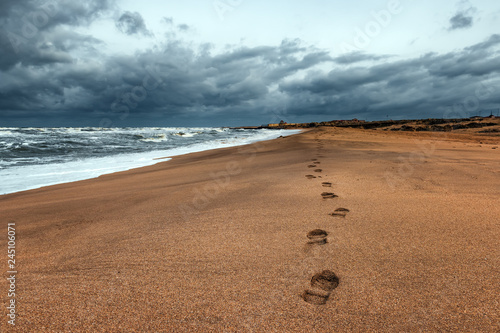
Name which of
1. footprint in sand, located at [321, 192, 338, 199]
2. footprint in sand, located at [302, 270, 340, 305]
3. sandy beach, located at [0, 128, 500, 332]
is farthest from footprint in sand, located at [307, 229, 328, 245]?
footprint in sand, located at [321, 192, 338, 199]

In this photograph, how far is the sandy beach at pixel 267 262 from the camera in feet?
4.52

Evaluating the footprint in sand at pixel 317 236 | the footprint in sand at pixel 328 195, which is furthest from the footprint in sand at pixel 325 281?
the footprint in sand at pixel 328 195

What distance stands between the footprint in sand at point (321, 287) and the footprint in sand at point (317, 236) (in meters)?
0.44

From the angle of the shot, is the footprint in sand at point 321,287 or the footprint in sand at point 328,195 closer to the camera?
the footprint in sand at point 321,287

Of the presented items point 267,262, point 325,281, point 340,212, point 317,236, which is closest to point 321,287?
point 325,281

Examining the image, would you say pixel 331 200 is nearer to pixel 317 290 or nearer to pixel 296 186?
pixel 296 186

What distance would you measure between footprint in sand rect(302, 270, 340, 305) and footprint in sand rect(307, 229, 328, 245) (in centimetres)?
44

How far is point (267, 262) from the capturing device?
1.88m

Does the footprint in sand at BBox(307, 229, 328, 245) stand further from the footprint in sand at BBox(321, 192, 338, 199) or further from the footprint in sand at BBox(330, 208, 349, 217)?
the footprint in sand at BBox(321, 192, 338, 199)

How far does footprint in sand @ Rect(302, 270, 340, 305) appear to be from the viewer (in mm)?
1491

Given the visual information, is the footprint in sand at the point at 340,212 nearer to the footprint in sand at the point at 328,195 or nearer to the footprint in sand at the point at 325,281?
the footprint in sand at the point at 328,195

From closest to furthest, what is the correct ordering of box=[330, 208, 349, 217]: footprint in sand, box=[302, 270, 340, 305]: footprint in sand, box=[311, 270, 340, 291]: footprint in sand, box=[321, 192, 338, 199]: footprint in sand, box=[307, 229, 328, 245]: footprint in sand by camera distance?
1. box=[302, 270, 340, 305]: footprint in sand
2. box=[311, 270, 340, 291]: footprint in sand
3. box=[307, 229, 328, 245]: footprint in sand
4. box=[330, 208, 349, 217]: footprint in sand
5. box=[321, 192, 338, 199]: footprint in sand

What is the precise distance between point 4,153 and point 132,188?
1172 cm

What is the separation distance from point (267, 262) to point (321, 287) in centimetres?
41
